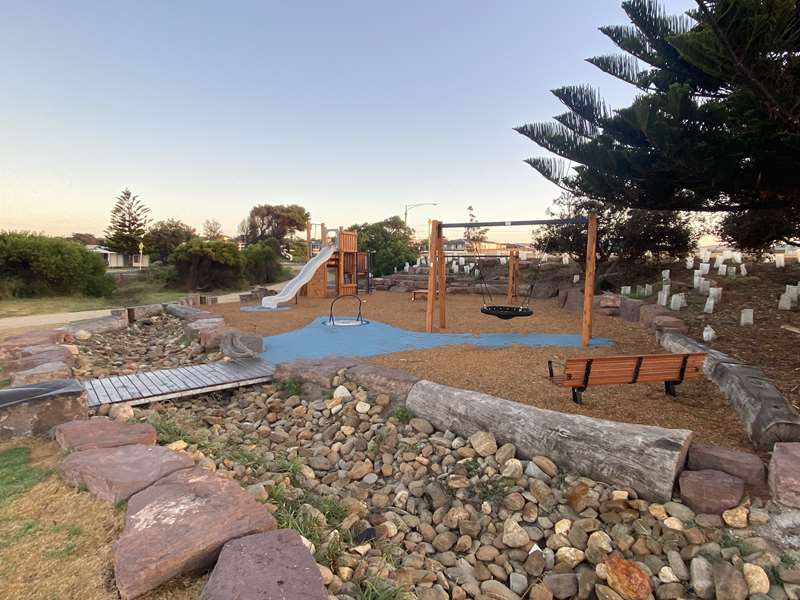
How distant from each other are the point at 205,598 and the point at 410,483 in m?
1.93

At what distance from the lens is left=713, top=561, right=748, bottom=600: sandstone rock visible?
6.80ft

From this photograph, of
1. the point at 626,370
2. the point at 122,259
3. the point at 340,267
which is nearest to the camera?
the point at 626,370

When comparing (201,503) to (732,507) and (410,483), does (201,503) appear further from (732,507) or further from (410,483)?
(732,507)

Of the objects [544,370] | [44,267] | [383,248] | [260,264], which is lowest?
[544,370]

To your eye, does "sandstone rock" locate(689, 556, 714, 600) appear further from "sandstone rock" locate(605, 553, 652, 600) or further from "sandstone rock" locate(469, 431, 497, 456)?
"sandstone rock" locate(469, 431, 497, 456)

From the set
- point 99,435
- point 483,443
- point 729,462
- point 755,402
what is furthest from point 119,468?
point 755,402

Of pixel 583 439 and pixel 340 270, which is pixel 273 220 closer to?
pixel 340 270

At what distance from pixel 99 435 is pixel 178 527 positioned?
1543 millimetres

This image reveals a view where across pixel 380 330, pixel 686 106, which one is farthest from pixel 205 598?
pixel 380 330

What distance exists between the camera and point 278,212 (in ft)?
154

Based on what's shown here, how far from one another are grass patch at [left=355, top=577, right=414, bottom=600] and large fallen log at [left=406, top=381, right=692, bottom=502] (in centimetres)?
147

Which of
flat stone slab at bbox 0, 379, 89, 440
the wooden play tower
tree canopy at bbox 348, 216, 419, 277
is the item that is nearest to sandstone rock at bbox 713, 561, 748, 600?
flat stone slab at bbox 0, 379, 89, 440

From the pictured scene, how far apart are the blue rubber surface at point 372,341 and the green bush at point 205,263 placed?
12.9m

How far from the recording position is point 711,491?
8.18ft
